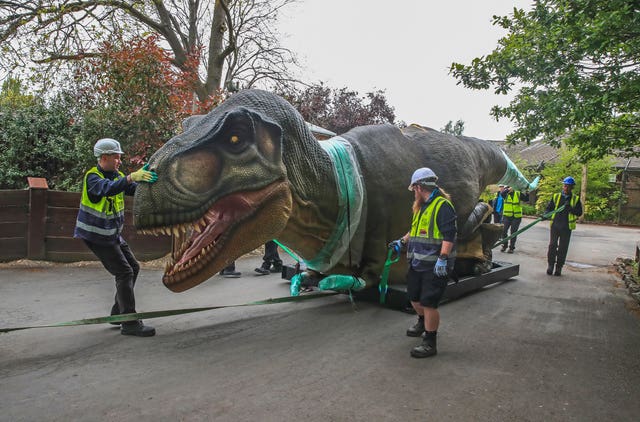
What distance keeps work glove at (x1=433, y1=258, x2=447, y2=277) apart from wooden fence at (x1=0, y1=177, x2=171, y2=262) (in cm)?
603

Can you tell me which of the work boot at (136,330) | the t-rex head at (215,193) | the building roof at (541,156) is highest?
the building roof at (541,156)

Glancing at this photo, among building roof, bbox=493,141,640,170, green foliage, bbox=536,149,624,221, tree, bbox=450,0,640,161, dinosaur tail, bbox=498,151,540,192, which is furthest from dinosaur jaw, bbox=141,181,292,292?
building roof, bbox=493,141,640,170

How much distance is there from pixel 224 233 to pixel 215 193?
13.6 inches

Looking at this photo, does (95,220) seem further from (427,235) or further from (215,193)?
(427,235)

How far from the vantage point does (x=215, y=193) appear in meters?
3.05

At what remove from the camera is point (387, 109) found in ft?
58.3

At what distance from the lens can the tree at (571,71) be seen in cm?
407

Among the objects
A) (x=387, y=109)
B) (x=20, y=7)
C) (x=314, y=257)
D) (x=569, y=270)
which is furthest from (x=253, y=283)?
(x=387, y=109)

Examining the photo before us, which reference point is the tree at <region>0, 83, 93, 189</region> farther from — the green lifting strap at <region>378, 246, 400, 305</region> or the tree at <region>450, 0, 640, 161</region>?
the tree at <region>450, 0, 640, 161</region>

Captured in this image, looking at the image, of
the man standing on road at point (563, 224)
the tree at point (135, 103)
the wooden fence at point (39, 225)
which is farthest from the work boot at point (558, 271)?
the wooden fence at point (39, 225)

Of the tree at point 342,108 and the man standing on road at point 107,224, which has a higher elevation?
the tree at point 342,108

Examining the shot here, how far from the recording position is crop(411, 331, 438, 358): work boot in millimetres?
3477

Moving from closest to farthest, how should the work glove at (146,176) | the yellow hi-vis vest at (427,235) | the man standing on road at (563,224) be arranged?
the work glove at (146,176)
the yellow hi-vis vest at (427,235)
the man standing on road at (563,224)

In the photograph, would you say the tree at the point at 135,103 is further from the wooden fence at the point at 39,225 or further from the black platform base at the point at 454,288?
the black platform base at the point at 454,288
